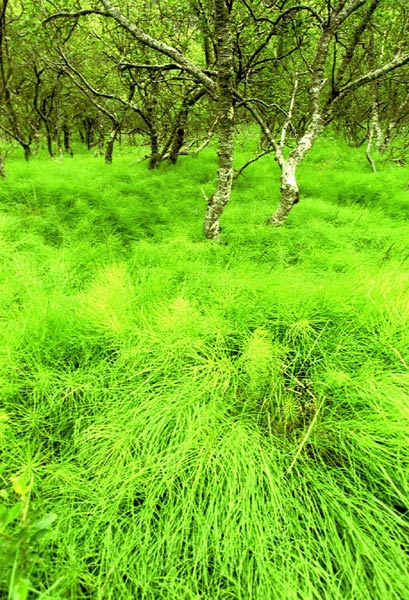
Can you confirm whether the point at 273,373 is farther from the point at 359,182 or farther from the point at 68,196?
the point at 359,182

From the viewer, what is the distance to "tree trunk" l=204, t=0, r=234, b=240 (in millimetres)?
3367

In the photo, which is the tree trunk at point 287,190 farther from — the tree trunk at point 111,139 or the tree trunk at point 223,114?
the tree trunk at point 111,139

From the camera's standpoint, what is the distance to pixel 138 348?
2381mm

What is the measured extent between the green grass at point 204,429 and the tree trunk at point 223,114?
1028 millimetres

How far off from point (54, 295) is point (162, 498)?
2164 millimetres

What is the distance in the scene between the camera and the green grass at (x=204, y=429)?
4.66 feet

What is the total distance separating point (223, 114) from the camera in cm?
385

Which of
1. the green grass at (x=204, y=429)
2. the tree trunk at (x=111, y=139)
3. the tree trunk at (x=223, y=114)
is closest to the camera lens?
the green grass at (x=204, y=429)

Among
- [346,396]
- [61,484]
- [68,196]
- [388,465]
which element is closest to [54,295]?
[61,484]

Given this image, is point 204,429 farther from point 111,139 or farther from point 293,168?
point 111,139

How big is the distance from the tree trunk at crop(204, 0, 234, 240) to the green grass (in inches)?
40.5

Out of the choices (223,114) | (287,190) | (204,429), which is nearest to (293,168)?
(287,190)

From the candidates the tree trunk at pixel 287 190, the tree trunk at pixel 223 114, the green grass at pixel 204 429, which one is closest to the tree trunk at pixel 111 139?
the tree trunk at pixel 223 114

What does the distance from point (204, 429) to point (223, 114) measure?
3883mm
